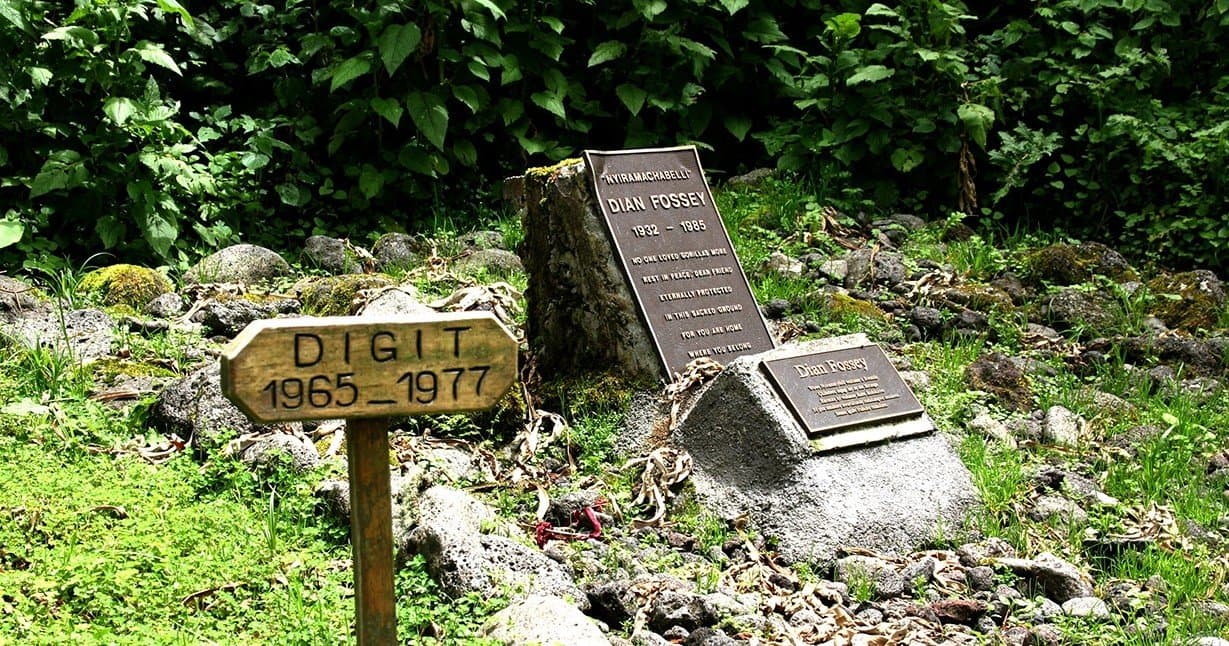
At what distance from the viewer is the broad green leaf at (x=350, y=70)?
25.9ft

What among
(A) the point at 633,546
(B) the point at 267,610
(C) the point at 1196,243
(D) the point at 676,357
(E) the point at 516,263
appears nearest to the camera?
A: (B) the point at 267,610

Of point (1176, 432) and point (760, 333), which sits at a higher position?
point (760, 333)

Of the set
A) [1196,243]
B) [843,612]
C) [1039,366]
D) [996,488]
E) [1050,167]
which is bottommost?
[843,612]

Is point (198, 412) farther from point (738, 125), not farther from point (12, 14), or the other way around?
point (738, 125)

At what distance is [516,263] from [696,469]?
2.67 m

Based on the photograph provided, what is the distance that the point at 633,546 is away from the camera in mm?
4559

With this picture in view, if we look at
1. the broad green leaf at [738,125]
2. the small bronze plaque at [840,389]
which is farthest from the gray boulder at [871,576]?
the broad green leaf at [738,125]

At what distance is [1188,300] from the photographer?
7266mm

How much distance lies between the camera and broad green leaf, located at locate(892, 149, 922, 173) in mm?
8438

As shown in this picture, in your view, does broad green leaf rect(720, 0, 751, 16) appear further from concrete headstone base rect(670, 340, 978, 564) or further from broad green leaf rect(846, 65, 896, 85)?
concrete headstone base rect(670, 340, 978, 564)

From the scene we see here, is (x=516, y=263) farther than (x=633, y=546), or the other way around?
(x=516, y=263)

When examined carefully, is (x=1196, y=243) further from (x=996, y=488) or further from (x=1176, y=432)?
(x=996, y=488)

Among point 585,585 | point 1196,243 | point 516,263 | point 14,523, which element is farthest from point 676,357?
point 1196,243

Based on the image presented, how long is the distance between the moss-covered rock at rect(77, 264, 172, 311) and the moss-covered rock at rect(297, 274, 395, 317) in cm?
74
